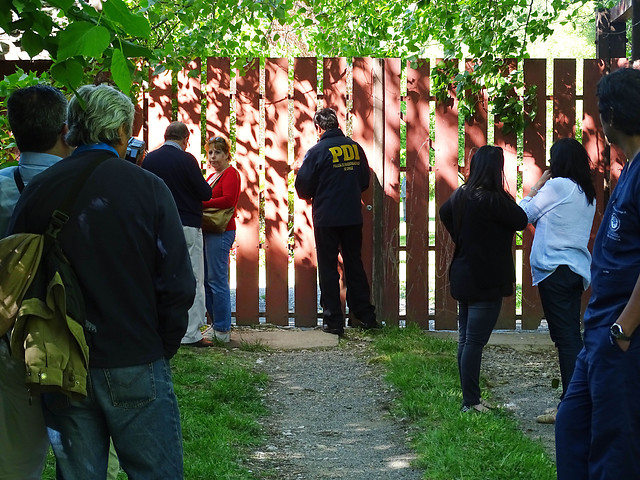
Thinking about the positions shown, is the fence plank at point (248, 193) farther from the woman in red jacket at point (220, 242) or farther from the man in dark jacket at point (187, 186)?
the man in dark jacket at point (187, 186)

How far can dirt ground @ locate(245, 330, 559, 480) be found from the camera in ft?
16.0

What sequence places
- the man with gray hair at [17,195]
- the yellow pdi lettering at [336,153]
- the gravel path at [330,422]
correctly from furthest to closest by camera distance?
1. the yellow pdi lettering at [336,153]
2. the gravel path at [330,422]
3. the man with gray hair at [17,195]

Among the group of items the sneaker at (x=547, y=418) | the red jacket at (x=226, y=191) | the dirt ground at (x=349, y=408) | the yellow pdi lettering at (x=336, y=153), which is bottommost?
the dirt ground at (x=349, y=408)

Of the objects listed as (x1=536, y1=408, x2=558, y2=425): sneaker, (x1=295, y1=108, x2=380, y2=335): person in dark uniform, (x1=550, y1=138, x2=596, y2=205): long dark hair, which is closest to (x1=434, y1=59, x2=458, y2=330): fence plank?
(x1=295, y1=108, x2=380, y2=335): person in dark uniform

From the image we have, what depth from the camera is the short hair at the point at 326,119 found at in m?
8.02

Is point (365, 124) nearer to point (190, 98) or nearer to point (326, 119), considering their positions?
point (326, 119)

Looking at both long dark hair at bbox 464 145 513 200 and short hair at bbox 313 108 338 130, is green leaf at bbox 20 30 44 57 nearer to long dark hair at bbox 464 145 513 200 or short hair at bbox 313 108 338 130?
long dark hair at bbox 464 145 513 200

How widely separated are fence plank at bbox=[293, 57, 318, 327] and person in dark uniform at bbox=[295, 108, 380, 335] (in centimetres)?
24

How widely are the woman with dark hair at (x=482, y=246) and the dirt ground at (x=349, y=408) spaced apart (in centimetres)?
73

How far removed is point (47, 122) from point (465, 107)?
18.3 feet

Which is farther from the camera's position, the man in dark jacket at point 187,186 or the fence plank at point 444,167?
the fence plank at point 444,167

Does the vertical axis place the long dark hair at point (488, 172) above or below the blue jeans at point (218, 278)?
above

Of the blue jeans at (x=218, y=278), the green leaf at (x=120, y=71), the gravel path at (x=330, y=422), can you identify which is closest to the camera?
the green leaf at (x=120, y=71)

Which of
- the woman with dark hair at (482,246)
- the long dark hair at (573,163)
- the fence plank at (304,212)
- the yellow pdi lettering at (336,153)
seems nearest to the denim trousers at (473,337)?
the woman with dark hair at (482,246)
